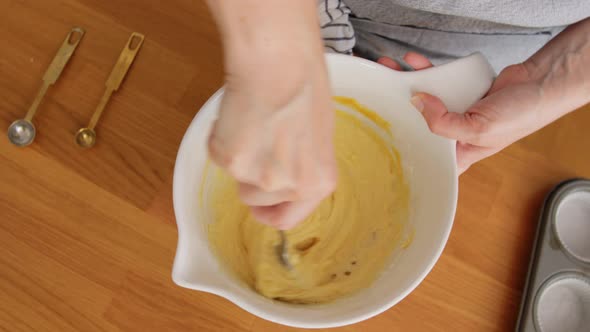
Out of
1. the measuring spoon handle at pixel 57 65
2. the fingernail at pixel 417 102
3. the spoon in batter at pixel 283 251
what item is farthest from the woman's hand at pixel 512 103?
the measuring spoon handle at pixel 57 65

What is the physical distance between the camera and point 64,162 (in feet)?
1.86

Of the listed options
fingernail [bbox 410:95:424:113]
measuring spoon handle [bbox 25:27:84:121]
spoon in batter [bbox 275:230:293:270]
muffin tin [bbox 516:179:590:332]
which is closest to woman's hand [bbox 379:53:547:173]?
fingernail [bbox 410:95:424:113]

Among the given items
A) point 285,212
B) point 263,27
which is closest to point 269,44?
point 263,27

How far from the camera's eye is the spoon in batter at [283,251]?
56cm

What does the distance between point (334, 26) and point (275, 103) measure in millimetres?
313

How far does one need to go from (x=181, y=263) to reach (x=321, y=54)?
0.23 metres

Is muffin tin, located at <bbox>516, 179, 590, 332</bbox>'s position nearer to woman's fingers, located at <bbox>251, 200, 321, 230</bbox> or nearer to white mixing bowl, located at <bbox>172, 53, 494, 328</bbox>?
white mixing bowl, located at <bbox>172, 53, 494, 328</bbox>

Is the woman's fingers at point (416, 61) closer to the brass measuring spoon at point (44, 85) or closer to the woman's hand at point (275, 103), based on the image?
the woman's hand at point (275, 103)

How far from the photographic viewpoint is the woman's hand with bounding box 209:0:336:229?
11.0 inches

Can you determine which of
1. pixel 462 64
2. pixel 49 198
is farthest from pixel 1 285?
pixel 462 64

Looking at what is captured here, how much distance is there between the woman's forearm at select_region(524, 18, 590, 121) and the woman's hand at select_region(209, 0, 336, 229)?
0.34m

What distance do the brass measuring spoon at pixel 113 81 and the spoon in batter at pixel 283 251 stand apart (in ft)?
0.83

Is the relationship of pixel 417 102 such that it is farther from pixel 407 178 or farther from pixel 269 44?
pixel 269 44

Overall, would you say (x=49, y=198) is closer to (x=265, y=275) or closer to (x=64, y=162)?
(x=64, y=162)
